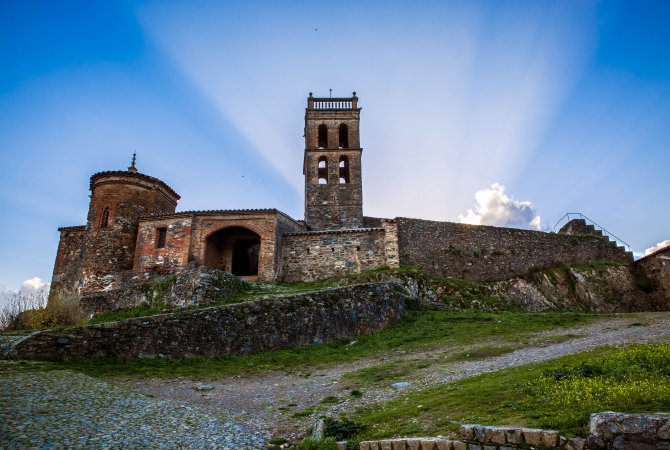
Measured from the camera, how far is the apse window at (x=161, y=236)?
25.7 metres

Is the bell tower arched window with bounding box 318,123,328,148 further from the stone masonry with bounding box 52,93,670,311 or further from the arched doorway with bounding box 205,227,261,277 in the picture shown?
the arched doorway with bounding box 205,227,261,277

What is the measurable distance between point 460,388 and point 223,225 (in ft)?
63.8

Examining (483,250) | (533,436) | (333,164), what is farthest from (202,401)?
(333,164)

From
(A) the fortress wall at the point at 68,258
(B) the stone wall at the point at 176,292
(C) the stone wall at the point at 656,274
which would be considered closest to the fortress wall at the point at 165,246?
(B) the stone wall at the point at 176,292

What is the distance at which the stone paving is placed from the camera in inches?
245

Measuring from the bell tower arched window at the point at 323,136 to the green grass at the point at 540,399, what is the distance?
30.7 meters

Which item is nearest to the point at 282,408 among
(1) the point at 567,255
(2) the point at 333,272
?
(2) the point at 333,272

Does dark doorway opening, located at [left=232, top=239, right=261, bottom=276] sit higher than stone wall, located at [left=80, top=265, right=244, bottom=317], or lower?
higher

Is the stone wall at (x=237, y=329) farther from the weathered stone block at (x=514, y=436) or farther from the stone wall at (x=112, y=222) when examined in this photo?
the stone wall at (x=112, y=222)

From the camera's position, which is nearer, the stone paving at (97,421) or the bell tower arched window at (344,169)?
the stone paving at (97,421)

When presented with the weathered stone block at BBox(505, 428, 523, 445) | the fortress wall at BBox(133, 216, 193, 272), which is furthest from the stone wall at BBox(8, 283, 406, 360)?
the fortress wall at BBox(133, 216, 193, 272)

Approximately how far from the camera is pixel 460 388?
28.8 feet

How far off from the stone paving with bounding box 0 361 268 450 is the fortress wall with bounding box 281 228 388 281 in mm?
16544

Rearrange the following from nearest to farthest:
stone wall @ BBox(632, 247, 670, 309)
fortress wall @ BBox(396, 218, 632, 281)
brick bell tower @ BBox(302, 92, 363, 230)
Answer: fortress wall @ BBox(396, 218, 632, 281) < stone wall @ BBox(632, 247, 670, 309) < brick bell tower @ BBox(302, 92, 363, 230)
